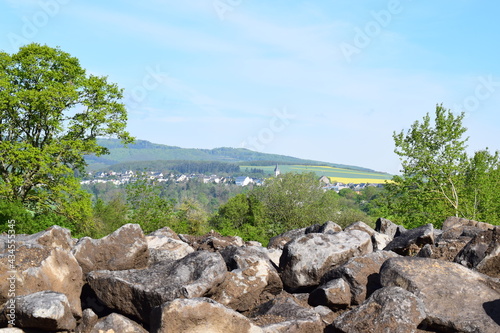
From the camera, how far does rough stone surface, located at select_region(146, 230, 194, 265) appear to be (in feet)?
50.1

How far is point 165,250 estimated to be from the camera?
611 inches

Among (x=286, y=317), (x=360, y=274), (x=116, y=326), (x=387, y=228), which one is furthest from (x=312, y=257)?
(x=387, y=228)

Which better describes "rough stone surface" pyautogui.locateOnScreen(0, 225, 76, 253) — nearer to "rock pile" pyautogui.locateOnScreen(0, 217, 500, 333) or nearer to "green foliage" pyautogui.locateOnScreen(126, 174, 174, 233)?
"rock pile" pyautogui.locateOnScreen(0, 217, 500, 333)

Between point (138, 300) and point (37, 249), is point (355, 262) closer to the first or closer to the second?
point (138, 300)

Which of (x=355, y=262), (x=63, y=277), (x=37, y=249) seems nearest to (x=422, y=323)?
(x=355, y=262)

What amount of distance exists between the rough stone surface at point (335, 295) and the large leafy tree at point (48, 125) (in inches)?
1164

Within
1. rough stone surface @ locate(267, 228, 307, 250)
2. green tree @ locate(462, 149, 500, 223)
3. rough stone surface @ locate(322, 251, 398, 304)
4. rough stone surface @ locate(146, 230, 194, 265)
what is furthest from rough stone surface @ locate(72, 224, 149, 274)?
green tree @ locate(462, 149, 500, 223)

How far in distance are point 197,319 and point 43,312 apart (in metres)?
3.23

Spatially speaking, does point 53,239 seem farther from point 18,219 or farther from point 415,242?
point 18,219

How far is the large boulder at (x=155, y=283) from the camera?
11.3 m

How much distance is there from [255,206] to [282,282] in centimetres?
4520

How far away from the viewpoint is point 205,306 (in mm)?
9859

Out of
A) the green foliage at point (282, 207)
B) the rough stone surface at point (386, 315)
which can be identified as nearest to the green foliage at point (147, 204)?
the green foliage at point (282, 207)

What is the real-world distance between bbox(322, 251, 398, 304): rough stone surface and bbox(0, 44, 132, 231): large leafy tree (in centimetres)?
2931
